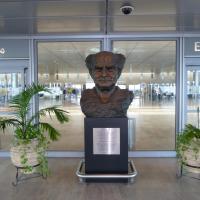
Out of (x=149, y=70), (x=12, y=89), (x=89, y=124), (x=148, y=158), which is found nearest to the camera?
(x=89, y=124)

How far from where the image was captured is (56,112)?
12.7ft

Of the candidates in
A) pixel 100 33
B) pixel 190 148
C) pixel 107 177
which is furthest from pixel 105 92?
pixel 100 33

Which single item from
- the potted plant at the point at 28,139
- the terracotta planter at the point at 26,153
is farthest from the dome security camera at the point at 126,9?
the terracotta planter at the point at 26,153

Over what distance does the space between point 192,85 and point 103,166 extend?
9.23 feet

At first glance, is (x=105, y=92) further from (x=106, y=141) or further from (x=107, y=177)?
(x=107, y=177)

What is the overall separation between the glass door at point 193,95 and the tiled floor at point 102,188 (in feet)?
5.08

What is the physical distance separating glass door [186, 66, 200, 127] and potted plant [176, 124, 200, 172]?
60.5 inches

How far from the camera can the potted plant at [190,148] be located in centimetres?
361

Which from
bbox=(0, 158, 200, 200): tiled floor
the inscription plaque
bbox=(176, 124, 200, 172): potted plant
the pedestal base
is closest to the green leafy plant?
bbox=(176, 124, 200, 172): potted plant

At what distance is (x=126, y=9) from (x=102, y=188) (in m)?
2.61

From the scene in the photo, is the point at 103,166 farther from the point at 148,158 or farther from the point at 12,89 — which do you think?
the point at 12,89

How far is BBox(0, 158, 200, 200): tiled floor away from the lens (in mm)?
3195

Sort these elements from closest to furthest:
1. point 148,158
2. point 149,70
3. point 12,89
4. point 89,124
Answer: point 89,124 → point 148,158 → point 12,89 → point 149,70

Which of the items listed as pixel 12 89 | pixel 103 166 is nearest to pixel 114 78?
pixel 103 166
